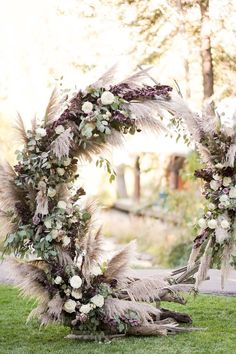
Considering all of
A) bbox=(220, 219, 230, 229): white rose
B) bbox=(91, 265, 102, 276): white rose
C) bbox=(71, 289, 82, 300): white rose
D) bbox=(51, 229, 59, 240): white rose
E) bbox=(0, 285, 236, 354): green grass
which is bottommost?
bbox=(0, 285, 236, 354): green grass

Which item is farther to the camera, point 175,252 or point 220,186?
point 175,252

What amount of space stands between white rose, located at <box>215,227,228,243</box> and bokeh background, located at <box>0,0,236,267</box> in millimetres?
6179

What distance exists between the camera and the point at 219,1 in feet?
48.2

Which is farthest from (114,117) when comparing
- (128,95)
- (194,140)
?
(194,140)

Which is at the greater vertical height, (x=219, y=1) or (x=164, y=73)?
(x=219, y=1)

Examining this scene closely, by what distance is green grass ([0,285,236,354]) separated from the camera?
582 cm

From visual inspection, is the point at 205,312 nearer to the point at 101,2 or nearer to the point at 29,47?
the point at 101,2

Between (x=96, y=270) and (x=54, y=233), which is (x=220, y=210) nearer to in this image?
(x=96, y=270)

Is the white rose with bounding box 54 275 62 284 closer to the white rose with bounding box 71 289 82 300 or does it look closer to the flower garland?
the flower garland

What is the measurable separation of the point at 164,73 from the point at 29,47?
3.79m

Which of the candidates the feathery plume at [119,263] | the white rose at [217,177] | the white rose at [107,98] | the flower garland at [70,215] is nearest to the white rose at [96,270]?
the flower garland at [70,215]

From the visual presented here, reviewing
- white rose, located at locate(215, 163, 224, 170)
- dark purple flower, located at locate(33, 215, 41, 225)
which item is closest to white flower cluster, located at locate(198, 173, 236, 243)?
white rose, located at locate(215, 163, 224, 170)

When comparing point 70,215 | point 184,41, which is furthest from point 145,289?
point 184,41

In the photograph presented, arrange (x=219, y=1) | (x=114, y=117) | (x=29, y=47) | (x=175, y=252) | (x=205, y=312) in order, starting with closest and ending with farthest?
1. (x=114, y=117)
2. (x=205, y=312)
3. (x=175, y=252)
4. (x=219, y=1)
5. (x=29, y=47)
